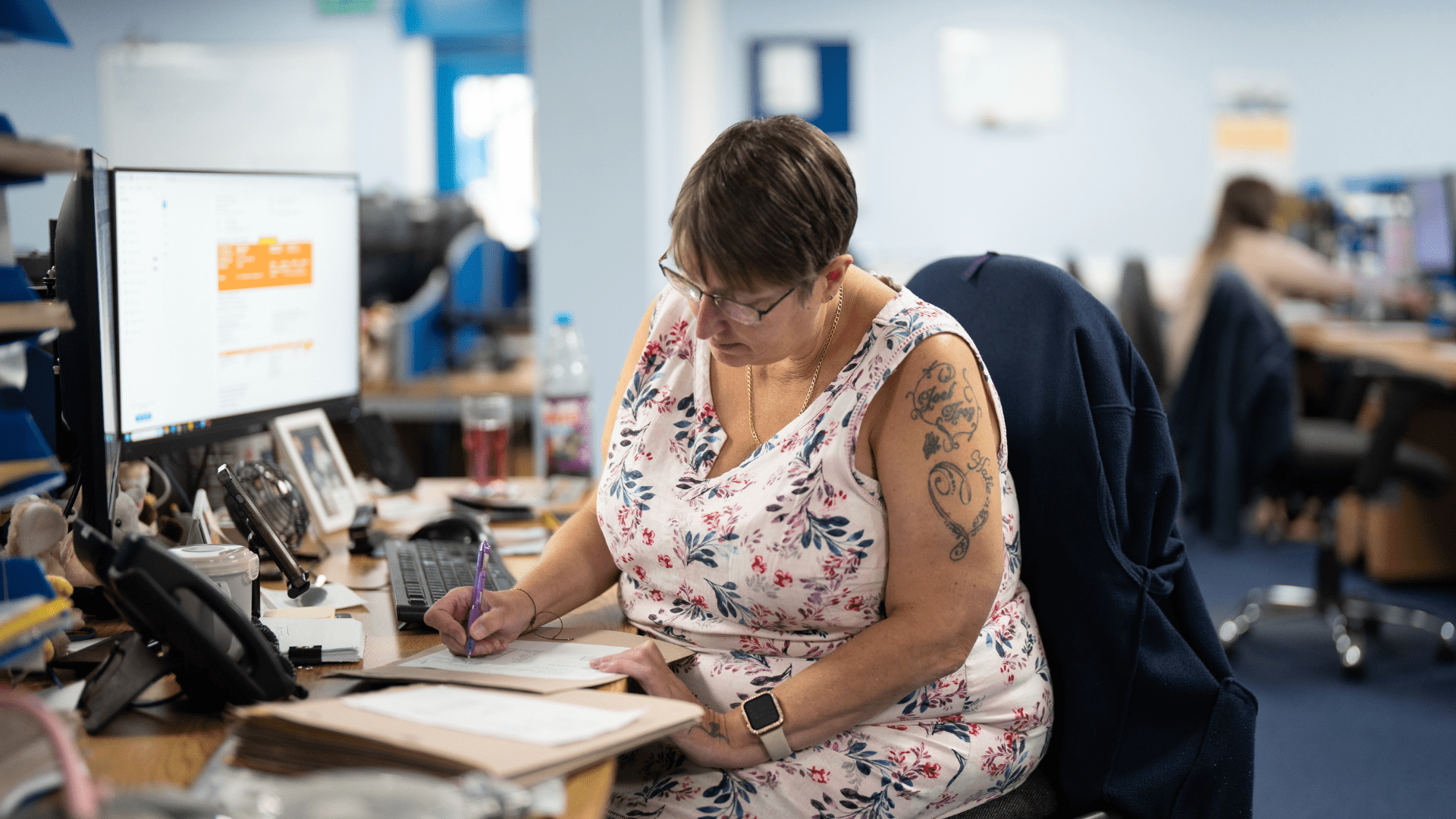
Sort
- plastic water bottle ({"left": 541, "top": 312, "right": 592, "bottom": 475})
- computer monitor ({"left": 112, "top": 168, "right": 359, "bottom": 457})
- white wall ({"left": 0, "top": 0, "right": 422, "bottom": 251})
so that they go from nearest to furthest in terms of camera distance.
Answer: computer monitor ({"left": 112, "top": 168, "right": 359, "bottom": 457}) → plastic water bottle ({"left": 541, "top": 312, "right": 592, "bottom": 475}) → white wall ({"left": 0, "top": 0, "right": 422, "bottom": 251})

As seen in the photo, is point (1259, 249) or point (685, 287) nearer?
point (685, 287)

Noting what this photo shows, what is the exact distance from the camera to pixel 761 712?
3.49ft

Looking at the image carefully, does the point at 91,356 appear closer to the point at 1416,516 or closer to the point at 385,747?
the point at 385,747

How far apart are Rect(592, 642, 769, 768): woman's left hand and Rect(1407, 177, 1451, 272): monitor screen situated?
403 cm

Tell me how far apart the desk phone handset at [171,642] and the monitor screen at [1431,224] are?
14.4 ft

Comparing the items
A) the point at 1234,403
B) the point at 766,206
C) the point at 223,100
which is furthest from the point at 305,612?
the point at 223,100

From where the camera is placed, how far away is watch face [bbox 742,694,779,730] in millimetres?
1059

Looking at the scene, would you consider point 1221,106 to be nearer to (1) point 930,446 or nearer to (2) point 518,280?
(2) point 518,280

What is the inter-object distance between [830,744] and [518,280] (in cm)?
296

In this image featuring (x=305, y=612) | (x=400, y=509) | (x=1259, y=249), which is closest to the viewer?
(x=305, y=612)

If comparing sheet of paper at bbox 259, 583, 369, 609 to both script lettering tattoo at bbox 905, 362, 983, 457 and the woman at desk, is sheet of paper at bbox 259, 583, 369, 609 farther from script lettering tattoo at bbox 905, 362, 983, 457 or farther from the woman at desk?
script lettering tattoo at bbox 905, 362, 983, 457

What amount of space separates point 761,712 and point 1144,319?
3414 millimetres

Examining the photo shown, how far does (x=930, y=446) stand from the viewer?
1.07m

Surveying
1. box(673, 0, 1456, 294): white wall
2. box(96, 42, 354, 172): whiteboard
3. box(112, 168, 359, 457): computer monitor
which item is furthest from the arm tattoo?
box(96, 42, 354, 172): whiteboard
